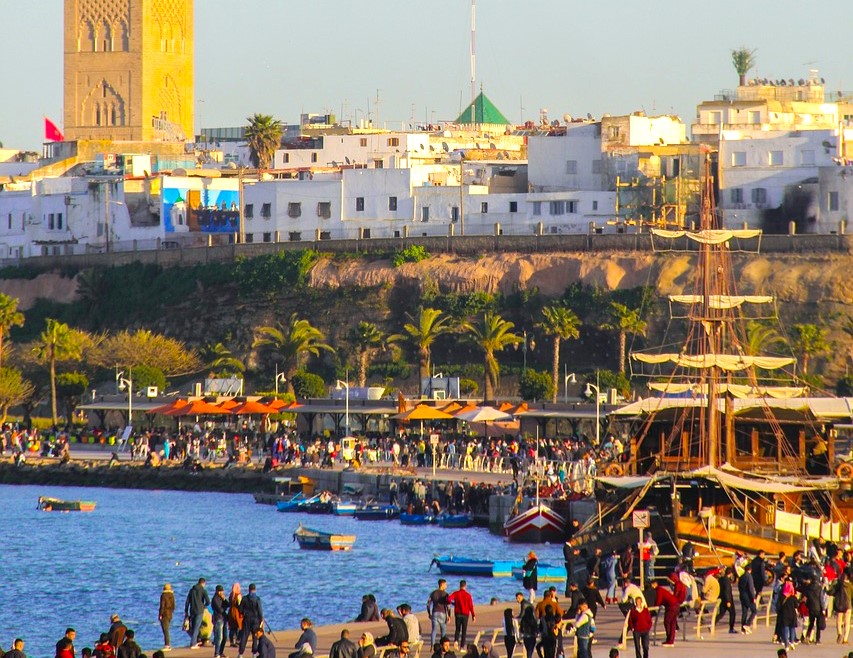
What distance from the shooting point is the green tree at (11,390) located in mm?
89312

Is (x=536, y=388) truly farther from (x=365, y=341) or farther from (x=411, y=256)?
(x=411, y=256)

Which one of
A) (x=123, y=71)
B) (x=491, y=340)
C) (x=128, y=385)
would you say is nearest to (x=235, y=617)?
(x=491, y=340)

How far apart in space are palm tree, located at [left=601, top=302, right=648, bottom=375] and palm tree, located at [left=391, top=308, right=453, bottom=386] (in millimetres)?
7869

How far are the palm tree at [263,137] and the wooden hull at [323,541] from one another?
60233 mm

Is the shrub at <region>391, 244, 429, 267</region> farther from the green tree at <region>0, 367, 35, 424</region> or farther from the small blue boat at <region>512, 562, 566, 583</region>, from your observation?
the small blue boat at <region>512, 562, 566, 583</region>

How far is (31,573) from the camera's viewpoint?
176ft

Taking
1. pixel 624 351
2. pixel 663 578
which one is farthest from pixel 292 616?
pixel 624 351

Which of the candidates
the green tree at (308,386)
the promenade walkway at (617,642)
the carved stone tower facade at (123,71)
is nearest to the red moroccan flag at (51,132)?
the carved stone tower facade at (123,71)

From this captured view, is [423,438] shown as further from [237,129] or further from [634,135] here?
[237,129]

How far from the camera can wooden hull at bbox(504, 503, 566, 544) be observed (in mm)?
55781

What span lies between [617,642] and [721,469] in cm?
1400

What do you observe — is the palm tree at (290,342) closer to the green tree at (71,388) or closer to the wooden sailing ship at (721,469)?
the green tree at (71,388)

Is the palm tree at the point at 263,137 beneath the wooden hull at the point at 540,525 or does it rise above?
above

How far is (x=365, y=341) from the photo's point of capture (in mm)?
92250
